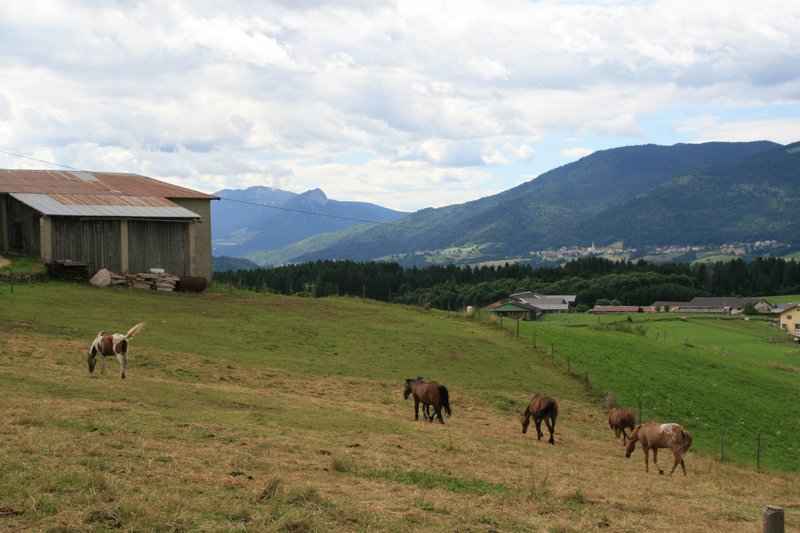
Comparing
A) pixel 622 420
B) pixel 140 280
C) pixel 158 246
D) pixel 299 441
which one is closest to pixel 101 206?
pixel 158 246

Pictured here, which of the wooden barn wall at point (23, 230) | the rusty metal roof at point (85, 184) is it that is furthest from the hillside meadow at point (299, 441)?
the rusty metal roof at point (85, 184)

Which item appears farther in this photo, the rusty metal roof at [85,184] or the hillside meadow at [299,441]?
the rusty metal roof at [85,184]

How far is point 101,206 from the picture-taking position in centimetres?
4734

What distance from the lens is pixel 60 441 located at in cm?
1333

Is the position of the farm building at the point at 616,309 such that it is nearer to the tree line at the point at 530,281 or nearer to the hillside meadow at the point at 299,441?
the tree line at the point at 530,281

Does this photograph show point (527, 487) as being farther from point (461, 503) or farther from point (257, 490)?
point (257, 490)

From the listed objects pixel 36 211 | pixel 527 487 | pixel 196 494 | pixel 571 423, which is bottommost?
pixel 571 423

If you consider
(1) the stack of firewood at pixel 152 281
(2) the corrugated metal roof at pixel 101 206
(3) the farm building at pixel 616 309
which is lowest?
(3) the farm building at pixel 616 309

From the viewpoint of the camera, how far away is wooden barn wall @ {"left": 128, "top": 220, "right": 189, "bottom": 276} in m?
47.1

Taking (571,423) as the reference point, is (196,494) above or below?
above

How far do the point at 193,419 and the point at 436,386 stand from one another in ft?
29.1

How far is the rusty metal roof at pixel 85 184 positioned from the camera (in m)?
50.4

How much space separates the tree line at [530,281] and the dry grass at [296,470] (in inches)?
3242

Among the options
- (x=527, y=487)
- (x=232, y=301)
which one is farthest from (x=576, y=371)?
(x=527, y=487)
